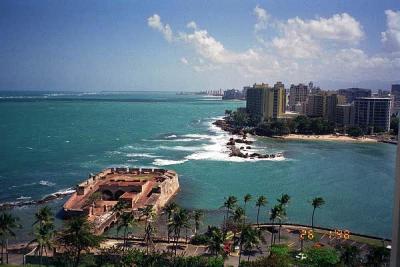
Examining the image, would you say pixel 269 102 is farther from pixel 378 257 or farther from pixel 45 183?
pixel 378 257

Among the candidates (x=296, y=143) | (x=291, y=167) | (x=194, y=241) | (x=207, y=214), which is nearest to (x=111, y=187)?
(x=207, y=214)

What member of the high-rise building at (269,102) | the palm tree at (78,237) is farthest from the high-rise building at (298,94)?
the palm tree at (78,237)

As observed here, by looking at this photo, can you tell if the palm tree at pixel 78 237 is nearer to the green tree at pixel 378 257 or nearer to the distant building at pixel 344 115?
the green tree at pixel 378 257

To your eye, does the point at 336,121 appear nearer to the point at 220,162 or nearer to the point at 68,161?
the point at 220,162

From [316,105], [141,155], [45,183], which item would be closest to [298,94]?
→ [316,105]

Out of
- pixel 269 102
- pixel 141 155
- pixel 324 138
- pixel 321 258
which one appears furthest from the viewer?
pixel 269 102

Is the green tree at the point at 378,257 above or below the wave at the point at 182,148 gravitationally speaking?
above

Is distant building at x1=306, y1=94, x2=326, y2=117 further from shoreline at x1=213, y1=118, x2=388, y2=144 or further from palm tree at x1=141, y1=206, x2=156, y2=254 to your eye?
palm tree at x1=141, y1=206, x2=156, y2=254
